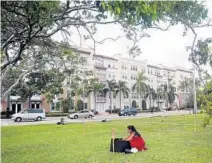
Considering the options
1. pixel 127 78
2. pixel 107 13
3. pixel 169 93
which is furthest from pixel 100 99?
pixel 107 13

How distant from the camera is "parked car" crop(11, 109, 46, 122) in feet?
93.8

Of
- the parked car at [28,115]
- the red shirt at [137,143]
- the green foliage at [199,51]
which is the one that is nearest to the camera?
the green foliage at [199,51]

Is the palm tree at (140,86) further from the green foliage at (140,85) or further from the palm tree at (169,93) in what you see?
the palm tree at (169,93)

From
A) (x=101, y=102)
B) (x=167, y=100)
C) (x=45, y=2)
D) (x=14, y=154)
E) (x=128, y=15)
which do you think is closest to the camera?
(x=128, y=15)

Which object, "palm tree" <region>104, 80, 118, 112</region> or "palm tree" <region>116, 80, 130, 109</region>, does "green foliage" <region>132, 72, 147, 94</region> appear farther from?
"palm tree" <region>104, 80, 118, 112</region>

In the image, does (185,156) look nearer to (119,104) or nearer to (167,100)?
(119,104)

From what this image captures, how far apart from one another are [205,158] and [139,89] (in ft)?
140

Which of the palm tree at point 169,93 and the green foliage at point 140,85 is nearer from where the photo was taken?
the green foliage at point 140,85

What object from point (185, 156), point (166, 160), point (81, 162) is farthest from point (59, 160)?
point (185, 156)

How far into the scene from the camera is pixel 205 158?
24.8 feet

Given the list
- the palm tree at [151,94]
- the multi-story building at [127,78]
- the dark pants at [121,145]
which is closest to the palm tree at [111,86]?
the multi-story building at [127,78]

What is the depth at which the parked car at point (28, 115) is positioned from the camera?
93.8ft

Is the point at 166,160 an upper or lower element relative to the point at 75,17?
lower

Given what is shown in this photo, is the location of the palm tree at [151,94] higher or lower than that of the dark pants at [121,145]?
higher
